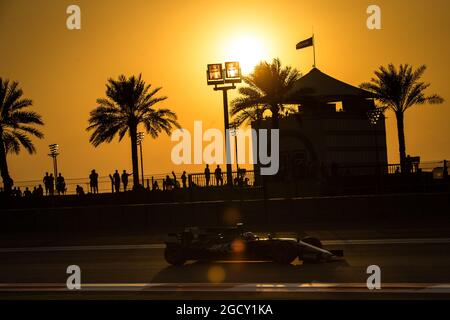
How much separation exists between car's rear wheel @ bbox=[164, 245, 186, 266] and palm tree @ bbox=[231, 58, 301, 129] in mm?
21934

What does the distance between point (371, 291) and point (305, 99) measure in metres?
27.1

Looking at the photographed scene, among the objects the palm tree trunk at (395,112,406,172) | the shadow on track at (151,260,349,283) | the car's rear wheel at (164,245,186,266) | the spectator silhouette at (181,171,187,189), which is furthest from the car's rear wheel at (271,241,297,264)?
the palm tree trunk at (395,112,406,172)

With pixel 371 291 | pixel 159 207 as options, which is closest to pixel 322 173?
pixel 159 207

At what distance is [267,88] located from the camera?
118 feet

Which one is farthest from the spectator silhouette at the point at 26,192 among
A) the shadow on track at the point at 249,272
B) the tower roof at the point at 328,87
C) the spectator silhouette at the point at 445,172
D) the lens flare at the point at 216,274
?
the lens flare at the point at 216,274

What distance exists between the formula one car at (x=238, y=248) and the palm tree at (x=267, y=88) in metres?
21.9

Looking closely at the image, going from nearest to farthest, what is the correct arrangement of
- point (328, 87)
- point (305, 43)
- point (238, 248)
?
1. point (238, 248)
2. point (328, 87)
3. point (305, 43)

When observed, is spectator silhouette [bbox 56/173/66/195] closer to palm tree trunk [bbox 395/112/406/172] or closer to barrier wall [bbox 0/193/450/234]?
barrier wall [bbox 0/193/450/234]

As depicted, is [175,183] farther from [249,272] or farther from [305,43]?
[249,272]

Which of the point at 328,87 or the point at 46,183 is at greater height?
the point at 328,87

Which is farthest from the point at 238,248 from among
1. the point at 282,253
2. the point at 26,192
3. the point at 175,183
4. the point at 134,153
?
the point at 134,153

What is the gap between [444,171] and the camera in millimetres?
26625

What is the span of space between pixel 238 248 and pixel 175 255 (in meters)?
1.30

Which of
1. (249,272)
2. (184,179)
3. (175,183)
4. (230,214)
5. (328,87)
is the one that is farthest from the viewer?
(328,87)
